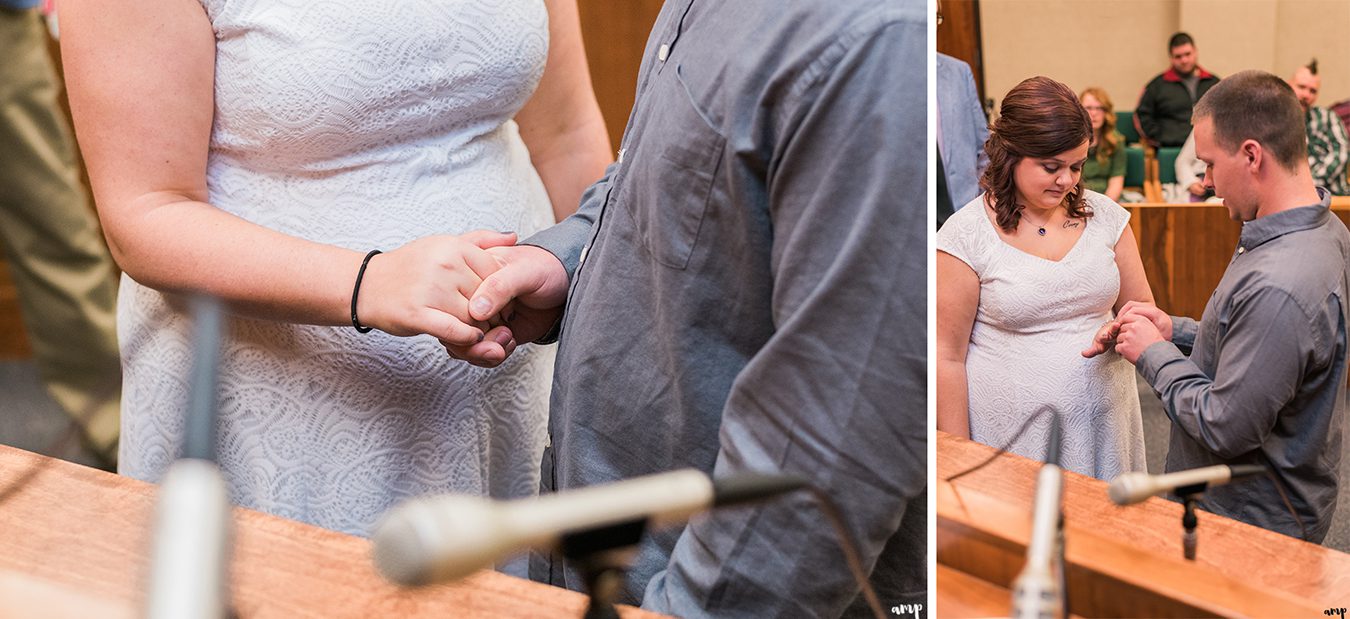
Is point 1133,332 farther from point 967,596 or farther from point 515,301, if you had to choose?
point 515,301

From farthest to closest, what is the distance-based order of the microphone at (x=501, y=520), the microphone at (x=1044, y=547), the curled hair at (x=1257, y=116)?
the curled hair at (x=1257, y=116) < the microphone at (x=1044, y=547) < the microphone at (x=501, y=520)

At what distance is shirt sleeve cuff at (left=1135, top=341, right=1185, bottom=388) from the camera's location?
497 mm

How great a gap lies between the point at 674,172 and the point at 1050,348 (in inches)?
7.9

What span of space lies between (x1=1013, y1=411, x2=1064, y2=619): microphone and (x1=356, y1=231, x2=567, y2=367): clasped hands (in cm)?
35

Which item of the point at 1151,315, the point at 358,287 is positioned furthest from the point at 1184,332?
the point at 358,287

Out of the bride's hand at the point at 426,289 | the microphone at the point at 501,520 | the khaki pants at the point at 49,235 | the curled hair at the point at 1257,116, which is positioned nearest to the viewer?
the microphone at the point at 501,520

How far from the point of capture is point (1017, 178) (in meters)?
0.51

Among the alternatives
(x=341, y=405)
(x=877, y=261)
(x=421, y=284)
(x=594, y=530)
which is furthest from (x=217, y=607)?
(x=341, y=405)

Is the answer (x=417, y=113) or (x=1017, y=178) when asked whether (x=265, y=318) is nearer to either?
(x=417, y=113)

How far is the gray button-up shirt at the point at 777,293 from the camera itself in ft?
1.48

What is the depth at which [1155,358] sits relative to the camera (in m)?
0.50

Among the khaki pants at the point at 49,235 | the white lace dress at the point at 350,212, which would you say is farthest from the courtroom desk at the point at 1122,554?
the khaki pants at the point at 49,235

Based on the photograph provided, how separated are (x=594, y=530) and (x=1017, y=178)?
11.5 inches

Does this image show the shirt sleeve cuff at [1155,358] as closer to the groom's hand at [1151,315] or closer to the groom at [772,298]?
the groom's hand at [1151,315]
